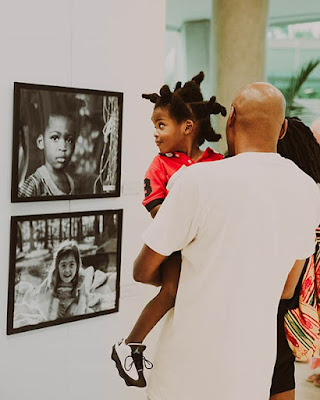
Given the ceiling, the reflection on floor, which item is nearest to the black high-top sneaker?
the reflection on floor

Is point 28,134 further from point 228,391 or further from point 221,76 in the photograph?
point 221,76

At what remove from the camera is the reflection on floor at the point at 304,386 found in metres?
5.29

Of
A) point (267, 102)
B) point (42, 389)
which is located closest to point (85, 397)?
point (42, 389)

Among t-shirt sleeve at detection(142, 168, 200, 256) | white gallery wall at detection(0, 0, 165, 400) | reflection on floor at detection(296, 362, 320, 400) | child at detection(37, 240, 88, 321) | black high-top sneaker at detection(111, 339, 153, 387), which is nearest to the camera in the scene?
t-shirt sleeve at detection(142, 168, 200, 256)

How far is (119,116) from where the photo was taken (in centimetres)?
369

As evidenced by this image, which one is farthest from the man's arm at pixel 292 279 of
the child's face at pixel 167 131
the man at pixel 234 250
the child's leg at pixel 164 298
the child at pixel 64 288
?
the child at pixel 64 288

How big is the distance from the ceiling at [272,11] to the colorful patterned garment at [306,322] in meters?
7.62

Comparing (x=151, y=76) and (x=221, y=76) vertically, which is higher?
(x=221, y=76)

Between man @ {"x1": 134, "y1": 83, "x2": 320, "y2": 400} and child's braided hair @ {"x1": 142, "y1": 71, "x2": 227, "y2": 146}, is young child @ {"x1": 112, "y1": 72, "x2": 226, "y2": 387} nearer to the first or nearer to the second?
child's braided hair @ {"x1": 142, "y1": 71, "x2": 227, "y2": 146}

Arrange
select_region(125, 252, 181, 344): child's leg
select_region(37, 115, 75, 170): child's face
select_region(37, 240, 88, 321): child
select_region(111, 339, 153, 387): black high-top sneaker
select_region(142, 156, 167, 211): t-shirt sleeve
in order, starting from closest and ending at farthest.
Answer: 1. select_region(125, 252, 181, 344): child's leg
2. select_region(111, 339, 153, 387): black high-top sneaker
3. select_region(142, 156, 167, 211): t-shirt sleeve
4. select_region(37, 115, 75, 170): child's face
5. select_region(37, 240, 88, 321): child

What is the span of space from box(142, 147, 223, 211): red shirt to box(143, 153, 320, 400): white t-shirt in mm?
606

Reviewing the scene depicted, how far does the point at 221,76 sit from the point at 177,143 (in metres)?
4.49

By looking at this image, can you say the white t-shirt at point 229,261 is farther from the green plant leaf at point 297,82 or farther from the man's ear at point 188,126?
the green plant leaf at point 297,82

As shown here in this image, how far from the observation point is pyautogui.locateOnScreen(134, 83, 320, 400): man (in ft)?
6.94
